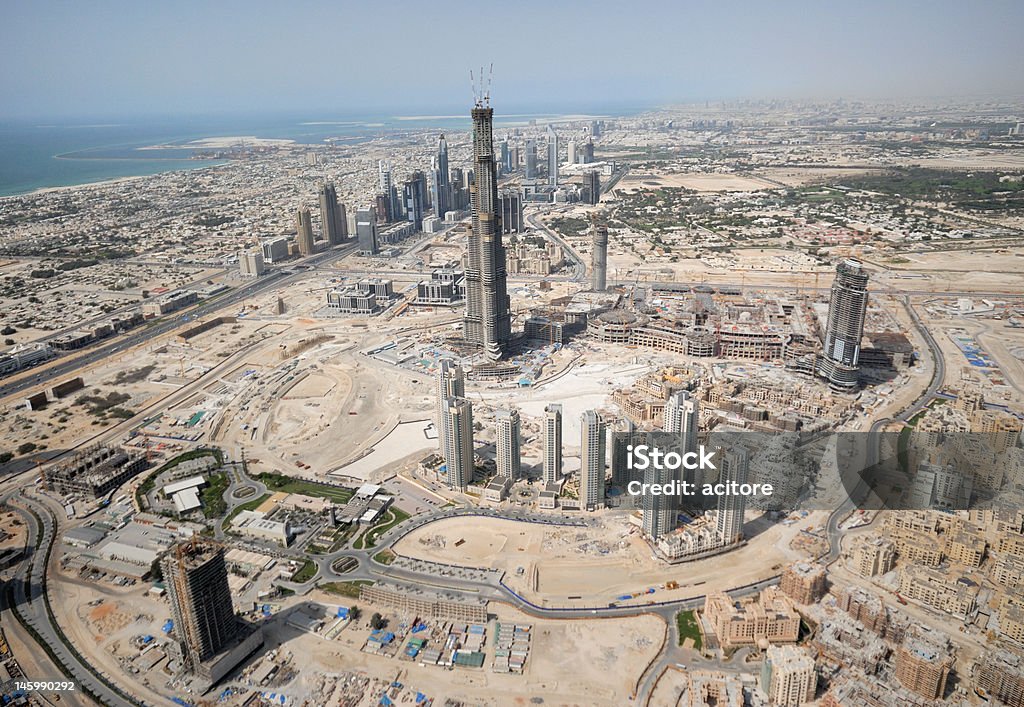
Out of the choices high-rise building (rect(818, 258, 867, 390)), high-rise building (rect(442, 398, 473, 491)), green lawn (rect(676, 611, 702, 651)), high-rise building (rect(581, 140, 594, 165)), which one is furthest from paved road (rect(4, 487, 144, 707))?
high-rise building (rect(581, 140, 594, 165))

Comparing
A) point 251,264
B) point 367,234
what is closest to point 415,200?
point 367,234

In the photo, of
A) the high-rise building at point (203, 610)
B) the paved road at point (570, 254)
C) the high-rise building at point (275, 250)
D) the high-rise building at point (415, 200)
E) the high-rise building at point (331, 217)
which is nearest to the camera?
the high-rise building at point (203, 610)

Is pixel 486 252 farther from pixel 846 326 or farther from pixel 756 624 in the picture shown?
pixel 756 624

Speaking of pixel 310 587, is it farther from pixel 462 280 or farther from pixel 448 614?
pixel 462 280

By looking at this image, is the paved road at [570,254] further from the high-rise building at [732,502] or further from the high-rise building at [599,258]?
the high-rise building at [732,502]

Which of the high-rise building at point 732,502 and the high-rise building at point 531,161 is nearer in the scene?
the high-rise building at point 732,502

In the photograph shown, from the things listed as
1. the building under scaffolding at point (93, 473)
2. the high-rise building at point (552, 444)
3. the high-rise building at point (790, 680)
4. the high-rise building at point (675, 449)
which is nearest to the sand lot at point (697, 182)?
the high-rise building at point (675, 449)
